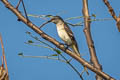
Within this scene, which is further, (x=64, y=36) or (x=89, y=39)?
(x=64, y=36)

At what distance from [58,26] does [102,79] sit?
141 inches

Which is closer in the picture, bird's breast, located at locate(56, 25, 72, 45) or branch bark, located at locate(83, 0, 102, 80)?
branch bark, located at locate(83, 0, 102, 80)

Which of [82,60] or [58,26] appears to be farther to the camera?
[58,26]

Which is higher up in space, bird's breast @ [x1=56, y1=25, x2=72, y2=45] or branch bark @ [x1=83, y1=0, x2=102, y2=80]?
bird's breast @ [x1=56, y1=25, x2=72, y2=45]

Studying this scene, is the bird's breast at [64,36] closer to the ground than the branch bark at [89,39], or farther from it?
farther from it

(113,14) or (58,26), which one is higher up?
(58,26)

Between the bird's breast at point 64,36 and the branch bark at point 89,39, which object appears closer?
the branch bark at point 89,39

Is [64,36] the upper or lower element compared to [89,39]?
upper

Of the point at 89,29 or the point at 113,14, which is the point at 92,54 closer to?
the point at 89,29

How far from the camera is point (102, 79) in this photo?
1462 mm

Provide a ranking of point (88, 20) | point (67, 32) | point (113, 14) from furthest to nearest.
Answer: point (67, 32) → point (88, 20) → point (113, 14)

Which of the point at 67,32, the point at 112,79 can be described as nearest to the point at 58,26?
the point at 67,32

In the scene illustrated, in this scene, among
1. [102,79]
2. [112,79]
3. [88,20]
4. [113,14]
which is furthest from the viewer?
[88,20]

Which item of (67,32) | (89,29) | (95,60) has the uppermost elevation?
(67,32)
